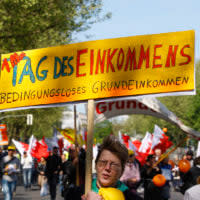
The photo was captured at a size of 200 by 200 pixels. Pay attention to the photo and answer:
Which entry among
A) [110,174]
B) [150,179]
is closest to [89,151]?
[110,174]

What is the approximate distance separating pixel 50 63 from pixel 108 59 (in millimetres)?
632

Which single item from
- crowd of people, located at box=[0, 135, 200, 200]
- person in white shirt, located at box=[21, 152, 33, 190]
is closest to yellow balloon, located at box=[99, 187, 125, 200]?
crowd of people, located at box=[0, 135, 200, 200]

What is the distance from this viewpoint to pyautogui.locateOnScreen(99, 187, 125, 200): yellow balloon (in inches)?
→ 132

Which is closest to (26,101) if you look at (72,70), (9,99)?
(9,99)

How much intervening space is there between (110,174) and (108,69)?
1.99m

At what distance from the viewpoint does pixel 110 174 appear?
3531 mm

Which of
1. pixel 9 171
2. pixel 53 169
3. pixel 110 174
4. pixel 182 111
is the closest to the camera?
pixel 110 174

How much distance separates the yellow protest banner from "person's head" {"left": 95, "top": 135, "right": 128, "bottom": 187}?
61.4 inches

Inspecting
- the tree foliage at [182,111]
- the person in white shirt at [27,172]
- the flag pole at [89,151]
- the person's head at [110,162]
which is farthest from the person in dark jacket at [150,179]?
the tree foliage at [182,111]

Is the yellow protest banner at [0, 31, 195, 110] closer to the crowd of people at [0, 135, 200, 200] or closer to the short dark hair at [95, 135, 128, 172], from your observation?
the crowd of people at [0, 135, 200, 200]

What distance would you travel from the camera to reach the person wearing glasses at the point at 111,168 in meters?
3.51

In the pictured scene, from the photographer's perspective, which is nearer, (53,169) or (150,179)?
(150,179)

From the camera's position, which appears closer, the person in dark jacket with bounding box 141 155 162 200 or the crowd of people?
the crowd of people

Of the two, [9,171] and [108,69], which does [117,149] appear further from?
[9,171]
